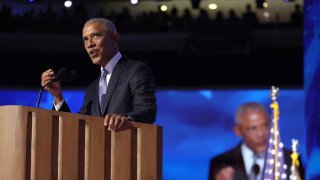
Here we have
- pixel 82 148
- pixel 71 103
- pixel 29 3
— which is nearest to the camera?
pixel 82 148

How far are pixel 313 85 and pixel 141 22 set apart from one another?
5752 mm

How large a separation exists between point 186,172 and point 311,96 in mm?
3127

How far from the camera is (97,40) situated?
2729 mm

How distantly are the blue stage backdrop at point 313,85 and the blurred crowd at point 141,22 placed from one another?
462 cm

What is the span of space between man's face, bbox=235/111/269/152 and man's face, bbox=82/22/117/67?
588 centimetres

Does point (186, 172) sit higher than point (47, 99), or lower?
lower

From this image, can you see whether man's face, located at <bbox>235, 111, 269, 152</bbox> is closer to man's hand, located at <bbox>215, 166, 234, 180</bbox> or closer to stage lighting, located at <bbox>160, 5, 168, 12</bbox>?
man's hand, located at <bbox>215, 166, 234, 180</bbox>

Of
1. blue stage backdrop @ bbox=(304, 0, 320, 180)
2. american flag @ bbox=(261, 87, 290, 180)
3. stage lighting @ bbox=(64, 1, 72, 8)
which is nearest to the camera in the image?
blue stage backdrop @ bbox=(304, 0, 320, 180)

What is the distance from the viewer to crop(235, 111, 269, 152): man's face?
8508 millimetres

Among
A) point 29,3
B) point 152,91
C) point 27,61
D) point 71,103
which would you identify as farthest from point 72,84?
point 152,91

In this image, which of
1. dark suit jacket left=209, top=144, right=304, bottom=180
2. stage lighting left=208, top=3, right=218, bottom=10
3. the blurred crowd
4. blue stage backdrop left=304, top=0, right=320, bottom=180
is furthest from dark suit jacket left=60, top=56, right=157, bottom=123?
stage lighting left=208, top=3, right=218, bottom=10

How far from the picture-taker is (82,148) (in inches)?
92.3

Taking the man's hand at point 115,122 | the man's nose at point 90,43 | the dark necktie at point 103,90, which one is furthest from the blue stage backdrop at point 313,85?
the man's hand at point 115,122

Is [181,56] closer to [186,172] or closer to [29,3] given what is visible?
[186,172]
